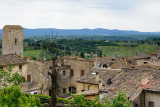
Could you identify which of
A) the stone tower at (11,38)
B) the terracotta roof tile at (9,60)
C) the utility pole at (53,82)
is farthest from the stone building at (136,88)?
the stone tower at (11,38)

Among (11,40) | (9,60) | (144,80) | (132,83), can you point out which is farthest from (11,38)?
(144,80)

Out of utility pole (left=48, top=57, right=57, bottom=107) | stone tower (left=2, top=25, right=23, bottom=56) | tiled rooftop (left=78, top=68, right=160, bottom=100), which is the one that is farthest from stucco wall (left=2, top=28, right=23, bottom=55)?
utility pole (left=48, top=57, right=57, bottom=107)

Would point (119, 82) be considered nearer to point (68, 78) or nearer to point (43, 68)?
point (43, 68)

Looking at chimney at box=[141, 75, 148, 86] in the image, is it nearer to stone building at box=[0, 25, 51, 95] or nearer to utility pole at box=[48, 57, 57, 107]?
stone building at box=[0, 25, 51, 95]

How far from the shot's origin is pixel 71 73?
138 feet

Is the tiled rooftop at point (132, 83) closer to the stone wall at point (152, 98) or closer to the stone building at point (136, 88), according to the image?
the stone building at point (136, 88)

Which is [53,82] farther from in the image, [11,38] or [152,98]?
[11,38]

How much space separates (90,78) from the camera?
2744 cm

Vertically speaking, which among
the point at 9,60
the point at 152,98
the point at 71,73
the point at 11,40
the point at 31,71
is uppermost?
the point at 11,40

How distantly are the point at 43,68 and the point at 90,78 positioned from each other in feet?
38.7

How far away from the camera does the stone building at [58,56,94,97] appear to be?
1575 inches

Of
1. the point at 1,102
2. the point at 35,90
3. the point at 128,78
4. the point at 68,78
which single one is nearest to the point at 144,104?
the point at 128,78

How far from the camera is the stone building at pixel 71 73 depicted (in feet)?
131

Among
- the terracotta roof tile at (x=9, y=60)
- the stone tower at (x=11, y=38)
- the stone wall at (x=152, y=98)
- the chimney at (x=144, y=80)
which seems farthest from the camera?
the stone tower at (x=11, y=38)
